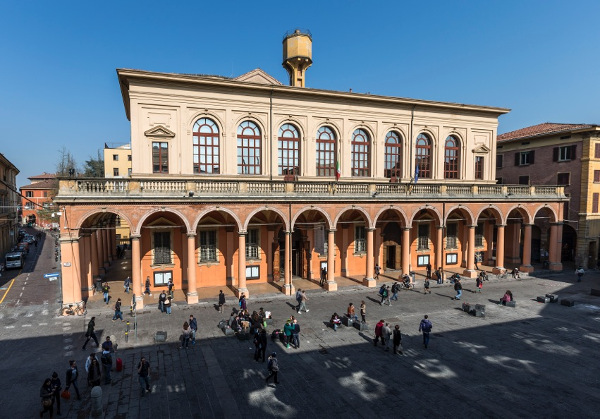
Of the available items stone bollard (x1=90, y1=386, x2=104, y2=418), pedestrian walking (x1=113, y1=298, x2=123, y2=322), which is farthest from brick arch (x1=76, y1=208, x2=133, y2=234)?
stone bollard (x1=90, y1=386, x2=104, y2=418)

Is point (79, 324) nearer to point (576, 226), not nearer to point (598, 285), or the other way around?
point (598, 285)

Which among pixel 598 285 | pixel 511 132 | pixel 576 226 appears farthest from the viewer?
pixel 511 132

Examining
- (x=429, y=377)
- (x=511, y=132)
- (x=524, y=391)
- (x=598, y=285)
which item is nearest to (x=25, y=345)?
(x=429, y=377)

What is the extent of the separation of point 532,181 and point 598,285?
47.3 feet

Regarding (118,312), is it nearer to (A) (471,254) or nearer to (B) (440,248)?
(B) (440,248)

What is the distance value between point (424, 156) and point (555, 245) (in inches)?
625

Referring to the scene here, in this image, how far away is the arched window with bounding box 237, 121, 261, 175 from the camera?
29.4m

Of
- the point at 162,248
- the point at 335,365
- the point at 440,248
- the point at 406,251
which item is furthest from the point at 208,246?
the point at 440,248

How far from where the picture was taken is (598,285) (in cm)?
3061

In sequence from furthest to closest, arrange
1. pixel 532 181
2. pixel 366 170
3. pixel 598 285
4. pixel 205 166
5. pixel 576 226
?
pixel 532 181 < pixel 576 226 < pixel 366 170 < pixel 598 285 < pixel 205 166

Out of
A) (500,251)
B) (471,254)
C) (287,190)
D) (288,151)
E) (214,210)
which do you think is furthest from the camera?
(500,251)

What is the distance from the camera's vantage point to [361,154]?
33.2m

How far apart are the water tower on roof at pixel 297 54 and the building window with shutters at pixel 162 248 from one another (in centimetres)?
2081

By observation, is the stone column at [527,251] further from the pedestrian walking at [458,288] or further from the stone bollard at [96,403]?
the stone bollard at [96,403]
